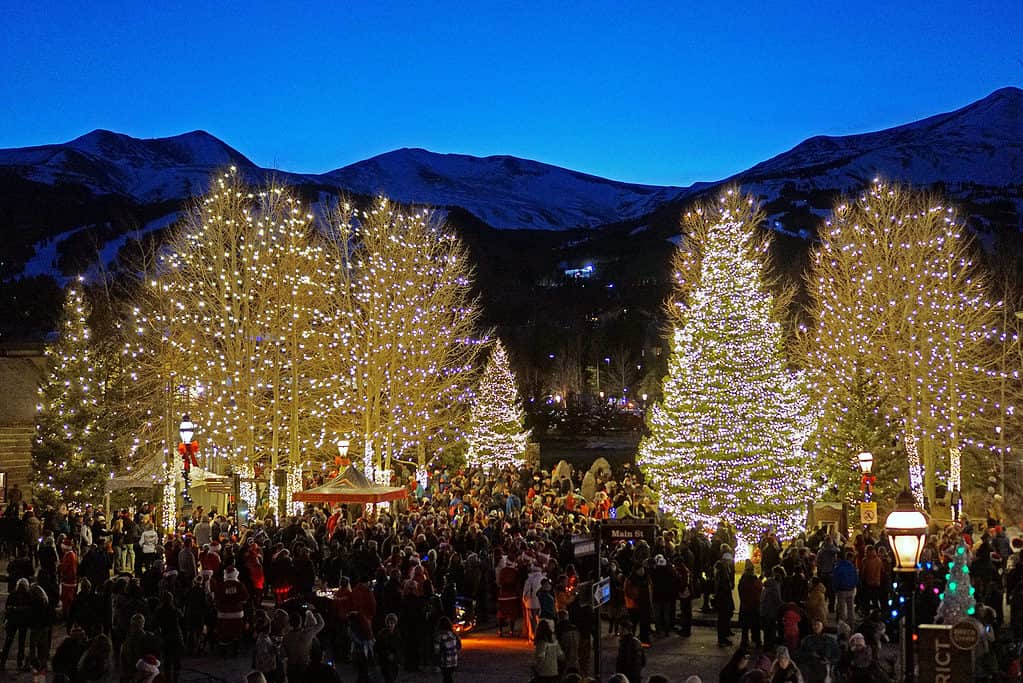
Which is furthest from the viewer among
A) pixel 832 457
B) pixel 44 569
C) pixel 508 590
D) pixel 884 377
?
pixel 884 377

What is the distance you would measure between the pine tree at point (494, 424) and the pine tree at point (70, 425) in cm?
1681

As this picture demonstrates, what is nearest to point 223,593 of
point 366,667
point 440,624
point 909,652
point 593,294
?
point 366,667

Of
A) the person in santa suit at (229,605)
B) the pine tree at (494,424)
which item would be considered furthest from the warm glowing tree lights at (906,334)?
the person in santa suit at (229,605)

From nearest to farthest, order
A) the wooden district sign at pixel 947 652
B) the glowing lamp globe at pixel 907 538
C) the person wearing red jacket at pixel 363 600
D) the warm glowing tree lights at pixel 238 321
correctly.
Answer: the glowing lamp globe at pixel 907 538, the wooden district sign at pixel 947 652, the person wearing red jacket at pixel 363 600, the warm glowing tree lights at pixel 238 321

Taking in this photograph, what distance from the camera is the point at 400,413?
37562mm

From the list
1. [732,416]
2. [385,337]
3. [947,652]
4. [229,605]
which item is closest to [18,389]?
[385,337]

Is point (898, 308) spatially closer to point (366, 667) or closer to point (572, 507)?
point (572, 507)

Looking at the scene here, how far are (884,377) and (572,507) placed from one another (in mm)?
11467

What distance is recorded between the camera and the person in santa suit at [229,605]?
15.4 m

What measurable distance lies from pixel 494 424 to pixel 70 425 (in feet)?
60.4

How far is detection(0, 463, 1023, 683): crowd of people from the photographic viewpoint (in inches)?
465

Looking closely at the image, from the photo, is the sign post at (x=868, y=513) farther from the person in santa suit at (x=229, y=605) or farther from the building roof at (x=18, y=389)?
the building roof at (x=18, y=389)

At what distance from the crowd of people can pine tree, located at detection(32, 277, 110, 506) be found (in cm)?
1014

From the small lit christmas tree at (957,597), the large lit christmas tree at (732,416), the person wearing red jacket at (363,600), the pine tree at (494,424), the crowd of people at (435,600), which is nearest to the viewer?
the crowd of people at (435,600)
